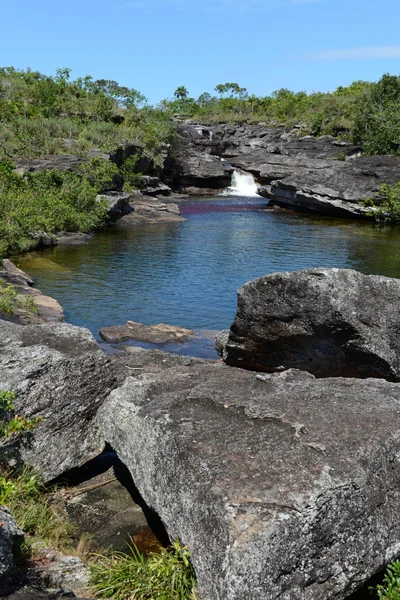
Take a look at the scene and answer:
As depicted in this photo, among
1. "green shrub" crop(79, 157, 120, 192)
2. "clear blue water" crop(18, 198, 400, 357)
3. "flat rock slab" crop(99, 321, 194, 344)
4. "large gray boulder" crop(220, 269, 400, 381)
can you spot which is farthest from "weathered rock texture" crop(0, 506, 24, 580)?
"green shrub" crop(79, 157, 120, 192)

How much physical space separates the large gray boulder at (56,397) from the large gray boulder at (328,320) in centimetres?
371

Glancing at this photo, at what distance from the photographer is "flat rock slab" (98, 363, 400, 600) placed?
5188 mm

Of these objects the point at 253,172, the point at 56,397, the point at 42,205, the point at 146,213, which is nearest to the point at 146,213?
the point at 146,213

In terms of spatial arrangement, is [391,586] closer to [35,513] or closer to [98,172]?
[35,513]

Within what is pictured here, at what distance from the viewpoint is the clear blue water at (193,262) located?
21.5m

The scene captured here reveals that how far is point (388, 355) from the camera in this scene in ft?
33.1

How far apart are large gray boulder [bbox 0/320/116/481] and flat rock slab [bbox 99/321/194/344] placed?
8979mm

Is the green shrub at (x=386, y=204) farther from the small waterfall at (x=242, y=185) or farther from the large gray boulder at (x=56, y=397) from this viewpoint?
the large gray boulder at (x=56, y=397)

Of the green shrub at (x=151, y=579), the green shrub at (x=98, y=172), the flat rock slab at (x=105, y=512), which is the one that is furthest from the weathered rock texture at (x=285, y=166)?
the green shrub at (x=151, y=579)

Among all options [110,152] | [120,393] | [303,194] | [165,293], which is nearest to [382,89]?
[303,194]

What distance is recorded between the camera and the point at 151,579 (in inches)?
240

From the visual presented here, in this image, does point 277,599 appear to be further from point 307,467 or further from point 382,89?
point 382,89

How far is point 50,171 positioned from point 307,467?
117 ft

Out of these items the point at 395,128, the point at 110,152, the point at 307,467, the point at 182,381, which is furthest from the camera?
the point at 395,128
